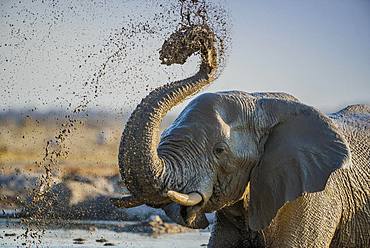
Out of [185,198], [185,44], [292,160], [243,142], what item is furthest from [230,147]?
[185,44]

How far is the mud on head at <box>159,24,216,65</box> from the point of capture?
7512 mm

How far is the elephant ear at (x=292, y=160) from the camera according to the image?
7.46 meters

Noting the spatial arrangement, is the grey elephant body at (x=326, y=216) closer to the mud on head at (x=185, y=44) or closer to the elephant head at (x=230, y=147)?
the elephant head at (x=230, y=147)

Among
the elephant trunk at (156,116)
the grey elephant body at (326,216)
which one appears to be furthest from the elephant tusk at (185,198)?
the grey elephant body at (326,216)

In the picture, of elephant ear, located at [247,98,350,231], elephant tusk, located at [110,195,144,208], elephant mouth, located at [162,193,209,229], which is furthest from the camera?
elephant ear, located at [247,98,350,231]

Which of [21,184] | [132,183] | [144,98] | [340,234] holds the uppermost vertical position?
[144,98]

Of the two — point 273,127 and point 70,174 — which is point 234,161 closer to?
point 273,127

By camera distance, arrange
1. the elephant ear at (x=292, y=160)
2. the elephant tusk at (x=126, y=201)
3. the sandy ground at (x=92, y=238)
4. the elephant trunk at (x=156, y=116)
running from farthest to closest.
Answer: the sandy ground at (x=92, y=238), the elephant ear at (x=292, y=160), the elephant tusk at (x=126, y=201), the elephant trunk at (x=156, y=116)

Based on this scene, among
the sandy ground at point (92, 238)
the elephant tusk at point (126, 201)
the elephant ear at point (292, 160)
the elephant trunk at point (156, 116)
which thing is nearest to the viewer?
the elephant trunk at point (156, 116)

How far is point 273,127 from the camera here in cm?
763

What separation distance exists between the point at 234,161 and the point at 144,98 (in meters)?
0.69

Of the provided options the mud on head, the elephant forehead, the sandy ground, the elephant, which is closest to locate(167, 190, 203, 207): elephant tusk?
the elephant

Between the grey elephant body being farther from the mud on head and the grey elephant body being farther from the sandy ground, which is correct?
the sandy ground

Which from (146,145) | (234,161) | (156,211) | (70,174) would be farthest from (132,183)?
(70,174)
